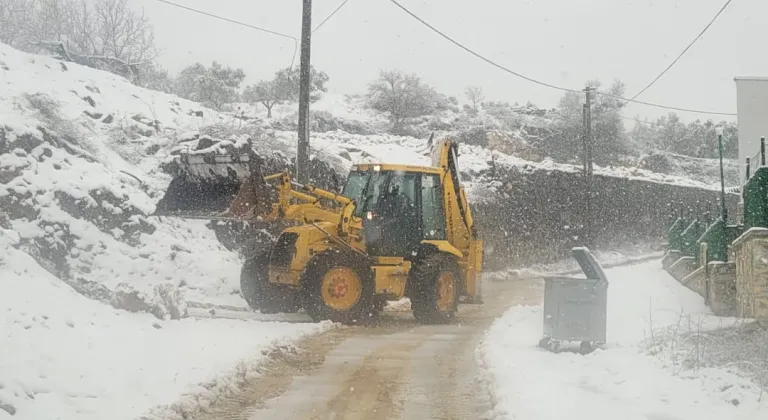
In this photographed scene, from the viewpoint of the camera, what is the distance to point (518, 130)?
47.2 meters

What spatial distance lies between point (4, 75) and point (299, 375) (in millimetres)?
12915

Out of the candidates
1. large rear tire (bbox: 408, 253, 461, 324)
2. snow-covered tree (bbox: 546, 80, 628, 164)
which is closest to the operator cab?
large rear tire (bbox: 408, 253, 461, 324)

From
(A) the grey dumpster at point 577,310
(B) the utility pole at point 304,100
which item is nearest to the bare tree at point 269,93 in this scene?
(B) the utility pole at point 304,100

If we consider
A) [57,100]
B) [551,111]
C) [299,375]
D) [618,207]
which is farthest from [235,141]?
[551,111]

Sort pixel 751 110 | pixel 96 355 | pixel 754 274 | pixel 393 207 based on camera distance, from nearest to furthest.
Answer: pixel 96 355 < pixel 754 274 < pixel 393 207 < pixel 751 110

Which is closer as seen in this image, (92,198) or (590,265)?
(590,265)

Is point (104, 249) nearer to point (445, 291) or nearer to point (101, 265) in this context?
point (101, 265)

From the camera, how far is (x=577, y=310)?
10.4 m

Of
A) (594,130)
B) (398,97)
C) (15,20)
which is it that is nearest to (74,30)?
(15,20)

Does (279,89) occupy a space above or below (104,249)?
above

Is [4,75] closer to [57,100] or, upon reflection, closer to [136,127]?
[57,100]

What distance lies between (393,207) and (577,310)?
18.0ft

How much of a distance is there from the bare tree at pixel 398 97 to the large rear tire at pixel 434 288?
27168 mm

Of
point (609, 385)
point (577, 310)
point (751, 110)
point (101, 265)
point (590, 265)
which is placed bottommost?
point (609, 385)
